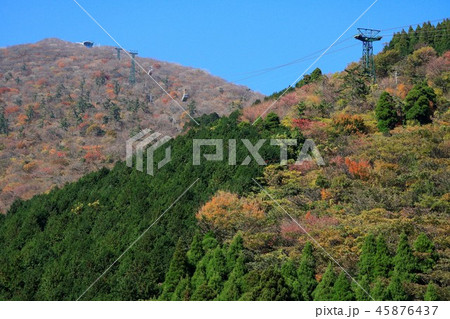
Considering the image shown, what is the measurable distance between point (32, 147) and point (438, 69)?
34642 mm

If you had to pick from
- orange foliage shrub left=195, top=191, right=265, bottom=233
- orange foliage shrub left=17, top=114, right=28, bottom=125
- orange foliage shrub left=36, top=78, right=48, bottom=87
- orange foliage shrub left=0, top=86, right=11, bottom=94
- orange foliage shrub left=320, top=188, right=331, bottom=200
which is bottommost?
orange foliage shrub left=195, top=191, right=265, bottom=233

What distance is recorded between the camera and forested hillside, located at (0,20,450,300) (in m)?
21.6

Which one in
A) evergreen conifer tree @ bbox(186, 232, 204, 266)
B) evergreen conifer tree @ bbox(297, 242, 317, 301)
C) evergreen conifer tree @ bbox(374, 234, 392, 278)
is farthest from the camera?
evergreen conifer tree @ bbox(186, 232, 204, 266)

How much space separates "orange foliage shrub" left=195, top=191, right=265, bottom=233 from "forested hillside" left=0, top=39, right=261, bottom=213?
75.1 feet

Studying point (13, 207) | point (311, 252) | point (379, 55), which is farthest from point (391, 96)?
point (13, 207)

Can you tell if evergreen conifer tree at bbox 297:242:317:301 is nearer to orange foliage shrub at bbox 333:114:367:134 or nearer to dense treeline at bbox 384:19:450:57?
orange foliage shrub at bbox 333:114:367:134

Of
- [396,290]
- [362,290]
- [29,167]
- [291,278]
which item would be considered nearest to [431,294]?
[396,290]

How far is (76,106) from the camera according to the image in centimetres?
7056

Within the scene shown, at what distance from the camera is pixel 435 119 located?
3472cm

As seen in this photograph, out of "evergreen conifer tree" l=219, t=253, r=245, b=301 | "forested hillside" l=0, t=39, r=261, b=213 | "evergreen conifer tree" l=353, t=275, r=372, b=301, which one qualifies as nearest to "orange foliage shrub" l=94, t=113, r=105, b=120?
"forested hillside" l=0, t=39, r=261, b=213

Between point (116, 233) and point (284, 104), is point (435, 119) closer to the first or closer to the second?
point (284, 104)

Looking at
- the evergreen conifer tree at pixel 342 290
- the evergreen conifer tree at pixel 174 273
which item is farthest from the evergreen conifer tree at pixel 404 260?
the evergreen conifer tree at pixel 174 273

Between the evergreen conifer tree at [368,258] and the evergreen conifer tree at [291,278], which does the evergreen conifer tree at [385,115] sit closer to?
the evergreen conifer tree at [368,258]

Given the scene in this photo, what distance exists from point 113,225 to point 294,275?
10.8 m
